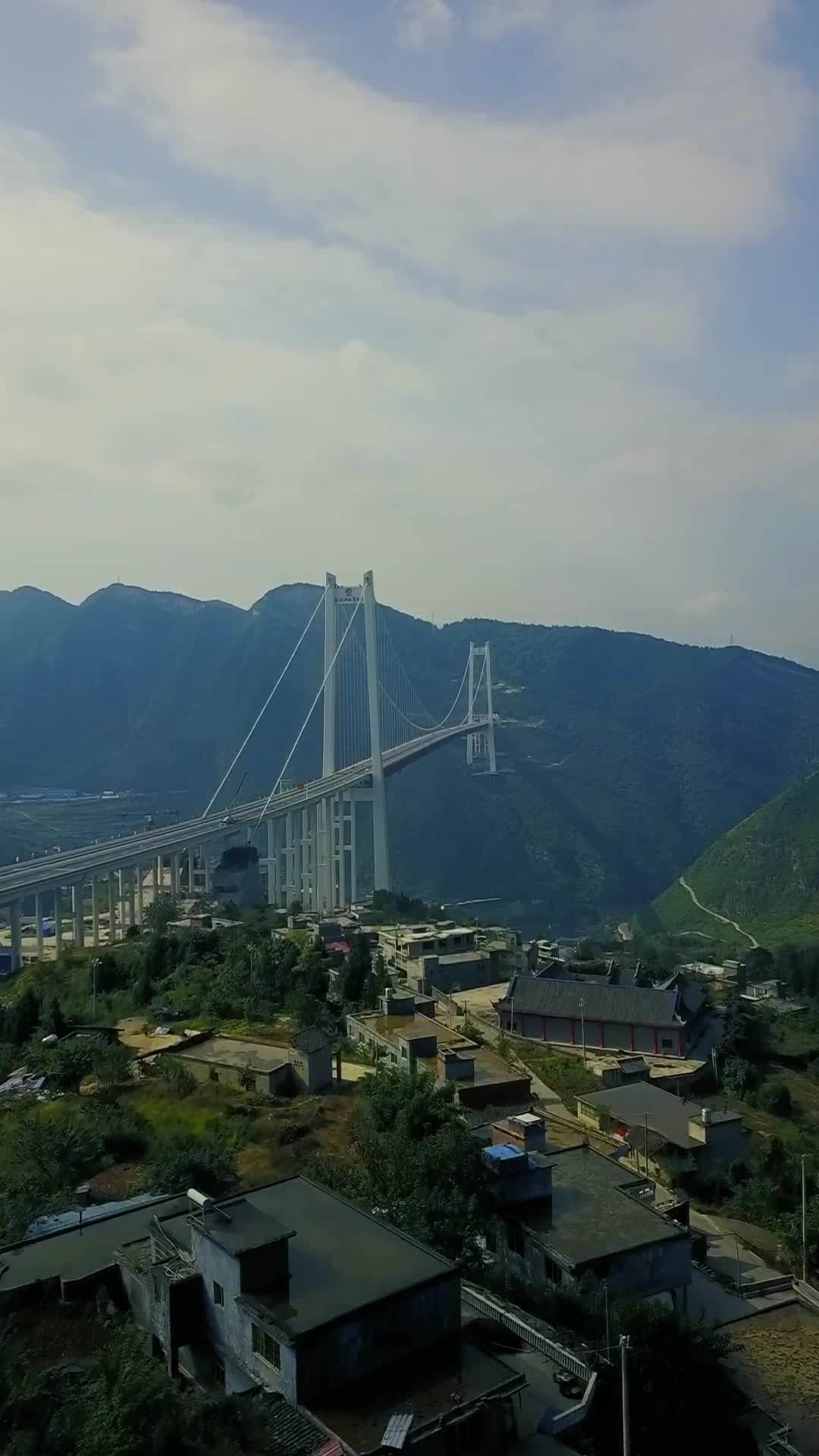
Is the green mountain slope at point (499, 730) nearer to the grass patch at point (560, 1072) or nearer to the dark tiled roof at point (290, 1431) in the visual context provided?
the grass patch at point (560, 1072)

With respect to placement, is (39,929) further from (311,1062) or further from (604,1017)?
(311,1062)

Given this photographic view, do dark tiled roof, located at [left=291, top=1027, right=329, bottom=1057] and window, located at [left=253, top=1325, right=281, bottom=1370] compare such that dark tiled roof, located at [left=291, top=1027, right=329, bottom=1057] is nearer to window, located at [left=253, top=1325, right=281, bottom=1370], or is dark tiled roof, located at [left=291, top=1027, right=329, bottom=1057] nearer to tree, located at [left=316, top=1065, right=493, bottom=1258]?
tree, located at [left=316, top=1065, right=493, bottom=1258]

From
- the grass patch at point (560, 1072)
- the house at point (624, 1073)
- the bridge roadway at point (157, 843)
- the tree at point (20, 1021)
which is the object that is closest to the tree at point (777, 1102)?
the house at point (624, 1073)

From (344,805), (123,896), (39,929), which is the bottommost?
(39,929)

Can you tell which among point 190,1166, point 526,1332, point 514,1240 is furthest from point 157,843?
point 526,1332

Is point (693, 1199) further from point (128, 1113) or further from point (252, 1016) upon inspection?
point (252, 1016)
